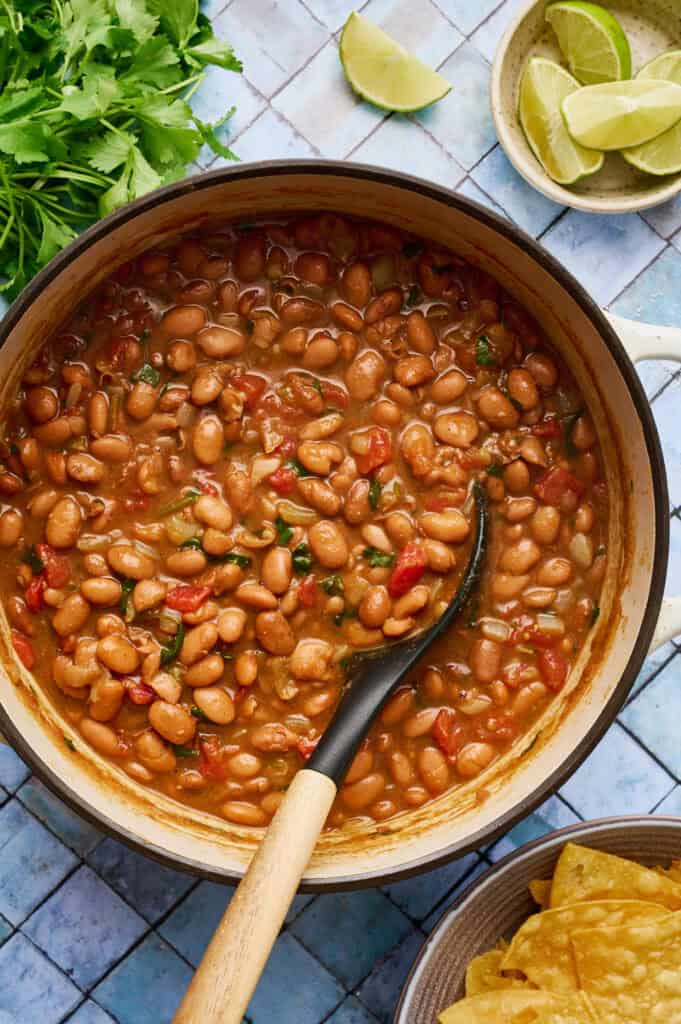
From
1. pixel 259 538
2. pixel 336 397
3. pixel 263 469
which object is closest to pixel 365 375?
Result: pixel 336 397

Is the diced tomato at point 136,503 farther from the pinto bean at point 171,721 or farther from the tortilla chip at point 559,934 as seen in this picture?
the tortilla chip at point 559,934

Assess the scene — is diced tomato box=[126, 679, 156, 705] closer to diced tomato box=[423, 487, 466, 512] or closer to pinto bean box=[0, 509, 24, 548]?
pinto bean box=[0, 509, 24, 548]

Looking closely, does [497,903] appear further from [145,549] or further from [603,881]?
[145,549]

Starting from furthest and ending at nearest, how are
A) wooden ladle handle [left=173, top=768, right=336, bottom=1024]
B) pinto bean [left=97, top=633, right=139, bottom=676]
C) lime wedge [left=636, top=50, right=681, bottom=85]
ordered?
lime wedge [left=636, top=50, right=681, bottom=85] → pinto bean [left=97, top=633, right=139, bottom=676] → wooden ladle handle [left=173, top=768, right=336, bottom=1024]

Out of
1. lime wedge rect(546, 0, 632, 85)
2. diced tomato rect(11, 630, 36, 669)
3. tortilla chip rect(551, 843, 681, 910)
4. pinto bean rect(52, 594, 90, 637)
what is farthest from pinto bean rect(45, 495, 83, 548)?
lime wedge rect(546, 0, 632, 85)

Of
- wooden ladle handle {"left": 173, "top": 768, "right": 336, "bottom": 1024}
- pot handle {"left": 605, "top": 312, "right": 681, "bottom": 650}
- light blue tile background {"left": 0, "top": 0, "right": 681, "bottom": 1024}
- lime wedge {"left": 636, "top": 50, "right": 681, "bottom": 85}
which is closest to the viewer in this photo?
wooden ladle handle {"left": 173, "top": 768, "right": 336, "bottom": 1024}

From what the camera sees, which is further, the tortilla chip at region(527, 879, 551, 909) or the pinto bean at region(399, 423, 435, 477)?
the tortilla chip at region(527, 879, 551, 909)
